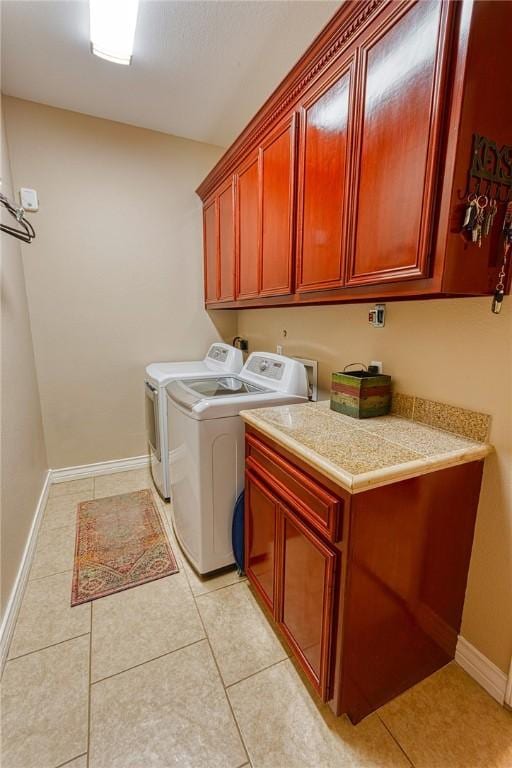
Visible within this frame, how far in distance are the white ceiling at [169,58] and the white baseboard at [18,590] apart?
2.59 m

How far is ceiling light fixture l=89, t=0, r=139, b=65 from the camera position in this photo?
1.44 m

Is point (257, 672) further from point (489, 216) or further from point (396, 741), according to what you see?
point (489, 216)

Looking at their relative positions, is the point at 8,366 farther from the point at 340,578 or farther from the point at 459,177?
the point at 459,177

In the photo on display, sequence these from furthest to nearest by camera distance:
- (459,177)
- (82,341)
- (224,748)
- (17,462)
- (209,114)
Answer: (82,341) < (209,114) < (17,462) < (224,748) < (459,177)

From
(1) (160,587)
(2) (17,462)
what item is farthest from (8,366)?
(1) (160,587)

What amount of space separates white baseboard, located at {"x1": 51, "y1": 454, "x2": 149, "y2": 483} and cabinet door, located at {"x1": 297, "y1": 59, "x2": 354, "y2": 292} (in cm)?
214

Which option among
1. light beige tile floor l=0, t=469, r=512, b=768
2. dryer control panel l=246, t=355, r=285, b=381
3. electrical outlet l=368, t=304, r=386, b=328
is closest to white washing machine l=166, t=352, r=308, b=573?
dryer control panel l=246, t=355, r=285, b=381

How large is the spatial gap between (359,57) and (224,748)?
2242mm

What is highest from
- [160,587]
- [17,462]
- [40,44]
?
[40,44]

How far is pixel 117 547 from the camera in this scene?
1911 millimetres

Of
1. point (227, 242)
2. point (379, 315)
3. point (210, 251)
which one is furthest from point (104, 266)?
point (379, 315)

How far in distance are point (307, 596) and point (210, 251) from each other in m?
2.43

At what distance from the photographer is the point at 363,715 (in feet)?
3.56

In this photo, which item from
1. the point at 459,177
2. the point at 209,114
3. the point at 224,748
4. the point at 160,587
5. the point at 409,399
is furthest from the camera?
the point at 209,114
